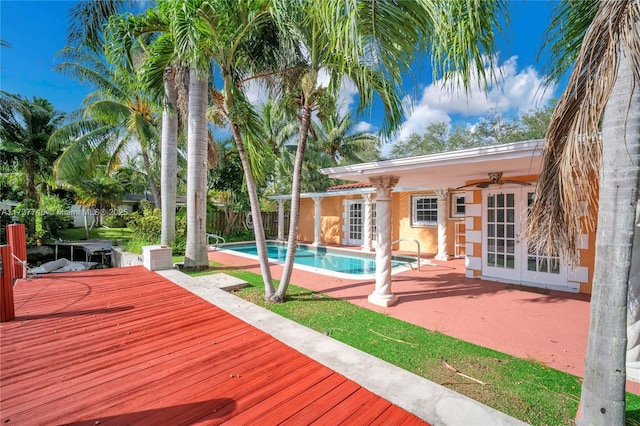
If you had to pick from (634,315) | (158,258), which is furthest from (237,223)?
(634,315)

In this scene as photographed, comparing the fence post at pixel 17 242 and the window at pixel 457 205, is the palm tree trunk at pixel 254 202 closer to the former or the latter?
the fence post at pixel 17 242

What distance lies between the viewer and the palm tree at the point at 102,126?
14344 millimetres

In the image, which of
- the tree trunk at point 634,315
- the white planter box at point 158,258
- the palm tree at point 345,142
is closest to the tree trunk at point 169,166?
the white planter box at point 158,258

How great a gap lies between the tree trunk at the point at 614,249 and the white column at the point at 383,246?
3977 mm

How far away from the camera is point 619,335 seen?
7.29 feet

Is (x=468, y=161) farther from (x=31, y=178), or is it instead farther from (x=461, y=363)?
(x=31, y=178)

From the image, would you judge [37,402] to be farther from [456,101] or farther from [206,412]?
[456,101]

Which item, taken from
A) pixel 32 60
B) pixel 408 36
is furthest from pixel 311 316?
pixel 32 60

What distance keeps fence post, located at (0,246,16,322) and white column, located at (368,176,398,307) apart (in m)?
6.52

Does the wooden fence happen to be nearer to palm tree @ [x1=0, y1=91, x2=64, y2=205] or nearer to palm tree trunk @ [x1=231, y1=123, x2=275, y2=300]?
palm tree @ [x1=0, y1=91, x2=64, y2=205]

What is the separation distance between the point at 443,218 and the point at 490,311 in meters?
6.57

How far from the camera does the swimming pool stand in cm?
988

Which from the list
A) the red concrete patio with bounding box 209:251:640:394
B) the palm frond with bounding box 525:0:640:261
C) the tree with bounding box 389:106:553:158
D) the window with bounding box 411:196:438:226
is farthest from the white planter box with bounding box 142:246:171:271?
the tree with bounding box 389:106:553:158

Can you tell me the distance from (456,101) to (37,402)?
17.5ft
